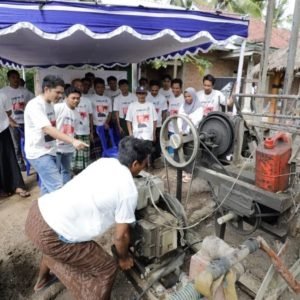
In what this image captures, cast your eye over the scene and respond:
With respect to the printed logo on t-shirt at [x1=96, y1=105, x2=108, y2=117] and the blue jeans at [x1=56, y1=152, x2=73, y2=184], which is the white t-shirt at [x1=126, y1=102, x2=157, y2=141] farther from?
the blue jeans at [x1=56, y1=152, x2=73, y2=184]

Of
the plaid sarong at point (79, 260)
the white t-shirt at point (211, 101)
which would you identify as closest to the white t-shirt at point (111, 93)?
the white t-shirt at point (211, 101)

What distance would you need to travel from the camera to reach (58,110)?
364 centimetres

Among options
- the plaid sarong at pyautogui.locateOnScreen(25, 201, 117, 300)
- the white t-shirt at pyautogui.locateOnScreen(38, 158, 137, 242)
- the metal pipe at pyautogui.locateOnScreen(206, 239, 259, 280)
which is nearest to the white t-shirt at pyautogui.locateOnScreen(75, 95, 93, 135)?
the plaid sarong at pyautogui.locateOnScreen(25, 201, 117, 300)

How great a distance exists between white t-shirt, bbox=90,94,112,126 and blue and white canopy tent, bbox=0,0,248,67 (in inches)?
36.8

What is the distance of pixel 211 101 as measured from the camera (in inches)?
172

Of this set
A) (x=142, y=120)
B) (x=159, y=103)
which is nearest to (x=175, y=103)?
(x=159, y=103)

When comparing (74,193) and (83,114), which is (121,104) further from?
(74,193)

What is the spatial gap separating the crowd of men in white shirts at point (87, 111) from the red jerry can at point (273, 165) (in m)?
1.54

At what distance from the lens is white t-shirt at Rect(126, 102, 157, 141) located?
451 centimetres

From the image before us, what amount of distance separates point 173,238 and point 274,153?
3.35 ft

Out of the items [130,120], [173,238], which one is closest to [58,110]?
[130,120]

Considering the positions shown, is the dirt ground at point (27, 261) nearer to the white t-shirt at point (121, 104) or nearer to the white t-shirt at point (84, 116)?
the white t-shirt at point (84, 116)

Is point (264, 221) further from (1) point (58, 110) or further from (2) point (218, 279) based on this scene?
(1) point (58, 110)

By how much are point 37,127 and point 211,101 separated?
8.34 ft
